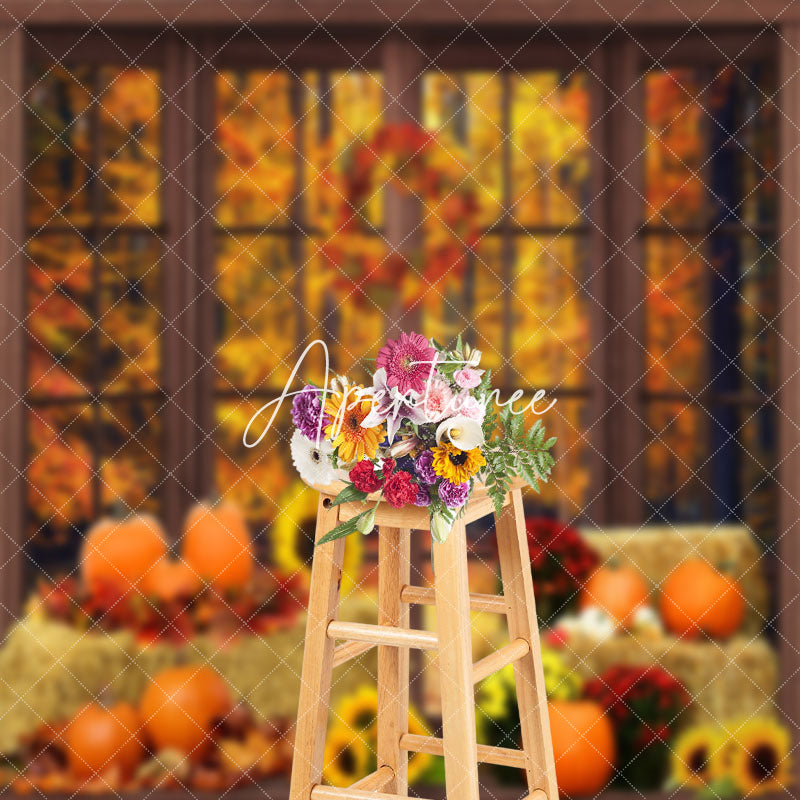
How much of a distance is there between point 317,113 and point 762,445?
1049 mm

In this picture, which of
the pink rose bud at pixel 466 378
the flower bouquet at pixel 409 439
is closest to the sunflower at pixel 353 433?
the flower bouquet at pixel 409 439

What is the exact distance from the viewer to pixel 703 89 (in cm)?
222

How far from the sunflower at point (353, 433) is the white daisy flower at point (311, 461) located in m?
0.03

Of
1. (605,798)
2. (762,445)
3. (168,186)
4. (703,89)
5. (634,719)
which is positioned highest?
(703,89)

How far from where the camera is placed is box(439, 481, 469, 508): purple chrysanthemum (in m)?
1.33

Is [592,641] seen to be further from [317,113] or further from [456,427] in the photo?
[317,113]

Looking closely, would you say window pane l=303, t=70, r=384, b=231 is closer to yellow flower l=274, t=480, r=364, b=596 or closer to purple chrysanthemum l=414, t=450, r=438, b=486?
yellow flower l=274, t=480, r=364, b=596

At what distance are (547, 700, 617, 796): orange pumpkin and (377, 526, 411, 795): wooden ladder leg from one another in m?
0.55

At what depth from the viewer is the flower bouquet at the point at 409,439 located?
1.35 m

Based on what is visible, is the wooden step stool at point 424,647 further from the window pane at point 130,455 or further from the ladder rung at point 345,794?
the window pane at point 130,455

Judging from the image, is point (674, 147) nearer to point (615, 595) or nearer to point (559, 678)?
point (615, 595)

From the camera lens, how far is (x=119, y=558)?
84.6 inches

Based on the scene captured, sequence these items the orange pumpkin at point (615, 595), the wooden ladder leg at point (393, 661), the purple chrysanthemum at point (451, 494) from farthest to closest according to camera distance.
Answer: the orange pumpkin at point (615, 595) → the wooden ladder leg at point (393, 661) → the purple chrysanthemum at point (451, 494)

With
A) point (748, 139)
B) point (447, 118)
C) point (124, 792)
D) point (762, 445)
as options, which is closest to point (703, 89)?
point (748, 139)
